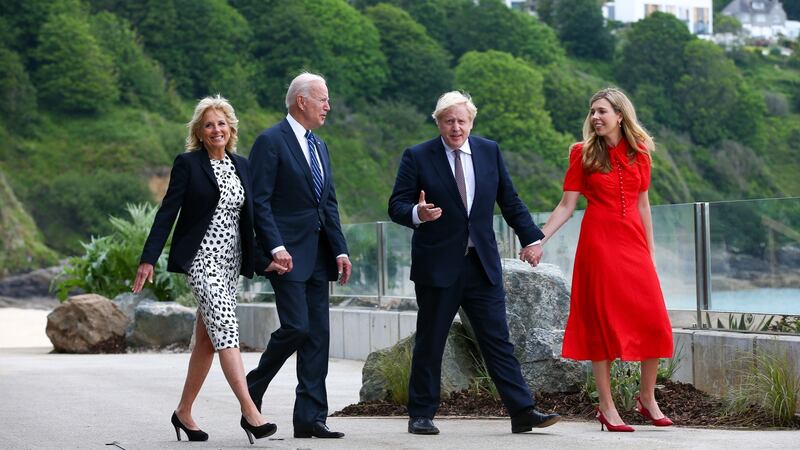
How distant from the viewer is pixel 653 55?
427ft

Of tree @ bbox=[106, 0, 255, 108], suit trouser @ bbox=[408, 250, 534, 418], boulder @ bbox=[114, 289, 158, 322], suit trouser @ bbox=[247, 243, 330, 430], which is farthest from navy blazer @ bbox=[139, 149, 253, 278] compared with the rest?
tree @ bbox=[106, 0, 255, 108]

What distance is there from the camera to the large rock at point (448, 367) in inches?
343

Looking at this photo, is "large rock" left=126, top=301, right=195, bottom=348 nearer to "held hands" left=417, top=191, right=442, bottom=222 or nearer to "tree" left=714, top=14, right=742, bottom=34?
"held hands" left=417, top=191, right=442, bottom=222

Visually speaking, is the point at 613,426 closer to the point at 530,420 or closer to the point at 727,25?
the point at 530,420

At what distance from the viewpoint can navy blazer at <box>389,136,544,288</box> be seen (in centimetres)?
733

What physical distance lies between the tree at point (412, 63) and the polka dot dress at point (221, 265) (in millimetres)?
107225

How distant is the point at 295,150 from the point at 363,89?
4254 inches

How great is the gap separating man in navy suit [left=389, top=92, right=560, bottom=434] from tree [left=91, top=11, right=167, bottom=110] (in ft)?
290

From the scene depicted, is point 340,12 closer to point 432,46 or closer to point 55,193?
point 432,46

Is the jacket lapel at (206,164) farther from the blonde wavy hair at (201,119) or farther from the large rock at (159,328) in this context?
the large rock at (159,328)

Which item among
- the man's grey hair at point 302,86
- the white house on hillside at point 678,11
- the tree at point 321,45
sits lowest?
the man's grey hair at point 302,86

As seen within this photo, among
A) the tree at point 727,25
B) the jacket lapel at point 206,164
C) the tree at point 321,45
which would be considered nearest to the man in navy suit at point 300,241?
the jacket lapel at point 206,164

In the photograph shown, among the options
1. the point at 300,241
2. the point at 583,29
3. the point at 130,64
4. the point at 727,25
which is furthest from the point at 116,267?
the point at 727,25

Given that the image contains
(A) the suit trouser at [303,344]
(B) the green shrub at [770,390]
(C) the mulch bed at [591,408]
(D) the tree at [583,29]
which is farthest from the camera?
(D) the tree at [583,29]
